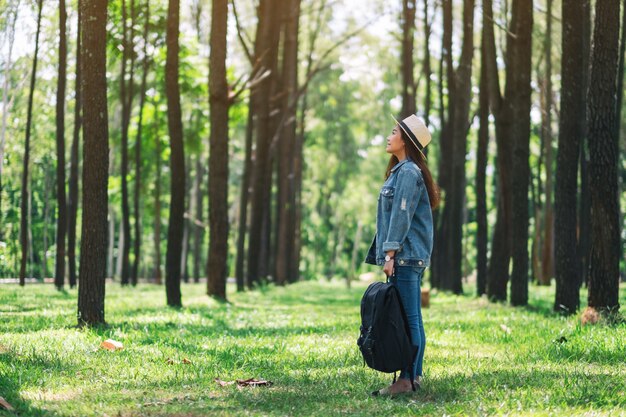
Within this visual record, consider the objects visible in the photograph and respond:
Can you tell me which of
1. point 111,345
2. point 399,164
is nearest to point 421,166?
point 399,164

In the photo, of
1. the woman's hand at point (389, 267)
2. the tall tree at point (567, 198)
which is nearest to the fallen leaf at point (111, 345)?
the woman's hand at point (389, 267)

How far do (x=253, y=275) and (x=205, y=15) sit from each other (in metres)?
14.7

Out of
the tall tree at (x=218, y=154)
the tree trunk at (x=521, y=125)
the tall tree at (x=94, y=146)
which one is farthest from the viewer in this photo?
the tall tree at (x=218, y=154)

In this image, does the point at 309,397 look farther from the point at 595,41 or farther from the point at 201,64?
the point at 201,64

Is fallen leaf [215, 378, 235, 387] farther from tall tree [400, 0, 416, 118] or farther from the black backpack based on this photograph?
tall tree [400, 0, 416, 118]

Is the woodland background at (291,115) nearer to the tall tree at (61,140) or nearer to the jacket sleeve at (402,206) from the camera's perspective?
the tall tree at (61,140)

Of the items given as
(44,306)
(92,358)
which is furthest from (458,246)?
(92,358)

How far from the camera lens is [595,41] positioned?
1201 centimetres

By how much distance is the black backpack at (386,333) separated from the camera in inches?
273

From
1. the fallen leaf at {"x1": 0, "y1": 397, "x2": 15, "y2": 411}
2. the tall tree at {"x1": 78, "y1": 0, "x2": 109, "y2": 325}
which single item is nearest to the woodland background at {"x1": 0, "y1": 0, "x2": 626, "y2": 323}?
the tall tree at {"x1": 78, "y1": 0, "x2": 109, "y2": 325}

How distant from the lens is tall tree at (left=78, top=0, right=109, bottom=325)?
11523mm

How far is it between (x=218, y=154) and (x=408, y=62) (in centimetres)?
1002

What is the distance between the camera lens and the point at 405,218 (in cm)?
709

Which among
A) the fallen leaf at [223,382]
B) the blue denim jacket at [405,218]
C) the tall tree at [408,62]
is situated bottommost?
the fallen leaf at [223,382]
